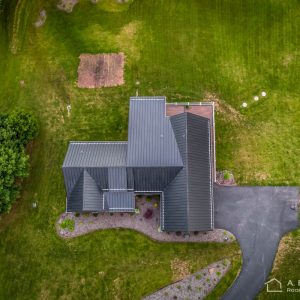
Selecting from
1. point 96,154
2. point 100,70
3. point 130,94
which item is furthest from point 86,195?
point 100,70

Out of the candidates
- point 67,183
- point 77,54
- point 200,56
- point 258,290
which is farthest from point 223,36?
point 258,290

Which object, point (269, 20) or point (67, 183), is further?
point (269, 20)

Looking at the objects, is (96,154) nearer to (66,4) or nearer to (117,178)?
(117,178)

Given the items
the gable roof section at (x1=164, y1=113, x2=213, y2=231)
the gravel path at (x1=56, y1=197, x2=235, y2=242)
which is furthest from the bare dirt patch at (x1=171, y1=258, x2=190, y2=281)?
the gable roof section at (x1=164, y1=113, x2=213, y2=231)

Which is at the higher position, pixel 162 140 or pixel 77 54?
pixel 77 54

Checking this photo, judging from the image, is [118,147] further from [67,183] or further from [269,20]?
[269,20]

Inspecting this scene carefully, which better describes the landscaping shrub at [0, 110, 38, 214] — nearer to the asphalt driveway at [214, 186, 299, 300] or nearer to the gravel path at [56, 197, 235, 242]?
the gravel path at [56, 197, 235, 242]
